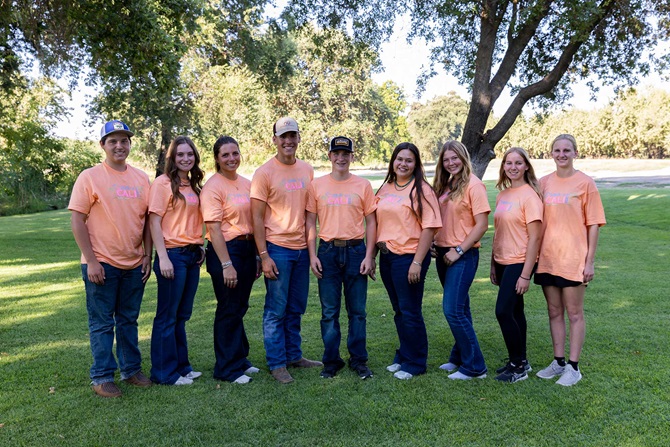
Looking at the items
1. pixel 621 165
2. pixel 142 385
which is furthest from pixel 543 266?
pixel 621 165

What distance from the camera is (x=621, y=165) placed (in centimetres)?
5053

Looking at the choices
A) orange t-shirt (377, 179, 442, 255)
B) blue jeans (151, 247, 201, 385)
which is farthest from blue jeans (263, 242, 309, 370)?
orange t-shirt (377, 179, 442, 255)

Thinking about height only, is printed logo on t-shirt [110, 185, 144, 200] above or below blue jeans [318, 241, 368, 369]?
above

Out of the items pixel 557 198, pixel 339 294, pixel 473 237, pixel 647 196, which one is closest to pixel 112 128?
pixel 339 294

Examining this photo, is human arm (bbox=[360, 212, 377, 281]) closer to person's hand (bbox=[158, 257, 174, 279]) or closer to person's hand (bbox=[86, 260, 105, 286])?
person's hand (bbox=[158, 257, 174, 279])

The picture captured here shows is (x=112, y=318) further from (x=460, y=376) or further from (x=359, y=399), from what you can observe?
(x=460, y=376)

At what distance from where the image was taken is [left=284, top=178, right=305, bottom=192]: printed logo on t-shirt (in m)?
4.60

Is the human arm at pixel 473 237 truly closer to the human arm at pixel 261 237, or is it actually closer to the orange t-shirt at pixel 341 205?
the orange t-shirt at pixel 341 205

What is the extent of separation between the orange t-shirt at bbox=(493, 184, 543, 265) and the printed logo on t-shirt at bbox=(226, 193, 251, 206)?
2104 mm

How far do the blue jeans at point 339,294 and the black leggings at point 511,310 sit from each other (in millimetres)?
1123

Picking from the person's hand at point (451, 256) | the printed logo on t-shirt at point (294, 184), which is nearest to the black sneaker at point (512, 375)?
the person's hand at point (451, 256)

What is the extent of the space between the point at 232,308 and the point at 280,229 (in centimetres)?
78

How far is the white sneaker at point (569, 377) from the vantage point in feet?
14.6

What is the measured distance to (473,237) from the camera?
4.43 metres
